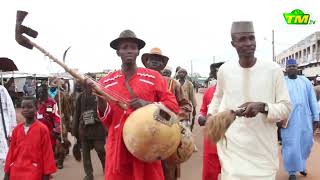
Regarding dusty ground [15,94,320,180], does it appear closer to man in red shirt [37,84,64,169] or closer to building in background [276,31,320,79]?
man in red shirt [37,84,64,169]

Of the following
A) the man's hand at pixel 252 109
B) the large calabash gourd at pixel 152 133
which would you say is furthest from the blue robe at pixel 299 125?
the man's hand at pixel 252 109

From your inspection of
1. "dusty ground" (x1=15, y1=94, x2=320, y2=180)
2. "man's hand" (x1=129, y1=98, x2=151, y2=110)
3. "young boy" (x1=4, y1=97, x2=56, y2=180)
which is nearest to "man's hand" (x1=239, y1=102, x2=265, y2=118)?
"man's hand" (x1=129, y1=98, x2=151, y2=110)

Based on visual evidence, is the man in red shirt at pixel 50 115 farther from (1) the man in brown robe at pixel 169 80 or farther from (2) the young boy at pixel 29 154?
(2) the young boy at pixel 29 154

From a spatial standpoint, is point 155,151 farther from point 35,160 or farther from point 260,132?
point 35,160

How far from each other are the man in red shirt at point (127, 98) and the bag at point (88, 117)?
13.8 feet

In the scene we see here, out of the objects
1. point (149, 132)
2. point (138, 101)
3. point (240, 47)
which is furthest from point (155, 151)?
point (240, 47)

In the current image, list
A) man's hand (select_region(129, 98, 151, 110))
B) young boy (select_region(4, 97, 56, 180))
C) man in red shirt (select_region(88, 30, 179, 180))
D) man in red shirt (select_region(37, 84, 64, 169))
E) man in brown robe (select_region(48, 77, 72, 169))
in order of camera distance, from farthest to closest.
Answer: man in brown robe (select_region(48, 77, 72, 169)) → man in red shirt (select_region(37, 84, 64, 169)) → young boy (select_region(4, 97, 56, 180)) → man in red shirt (select_region(88, 30, 179, 180)) → man's hand (select_region(129, 98, 151, 110))

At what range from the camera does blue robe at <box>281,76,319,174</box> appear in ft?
28.3

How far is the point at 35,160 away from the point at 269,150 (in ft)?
10.1

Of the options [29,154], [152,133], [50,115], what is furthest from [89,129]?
[152,133]

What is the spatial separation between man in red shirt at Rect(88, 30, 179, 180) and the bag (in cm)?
420

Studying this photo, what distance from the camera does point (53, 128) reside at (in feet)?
33.5

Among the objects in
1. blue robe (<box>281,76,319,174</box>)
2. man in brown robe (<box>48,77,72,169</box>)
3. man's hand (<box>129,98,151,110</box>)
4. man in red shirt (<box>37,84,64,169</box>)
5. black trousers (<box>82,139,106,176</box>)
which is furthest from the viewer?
man in brown robe (<box>48,77,72,169</box>)

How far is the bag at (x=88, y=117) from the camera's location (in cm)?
894
